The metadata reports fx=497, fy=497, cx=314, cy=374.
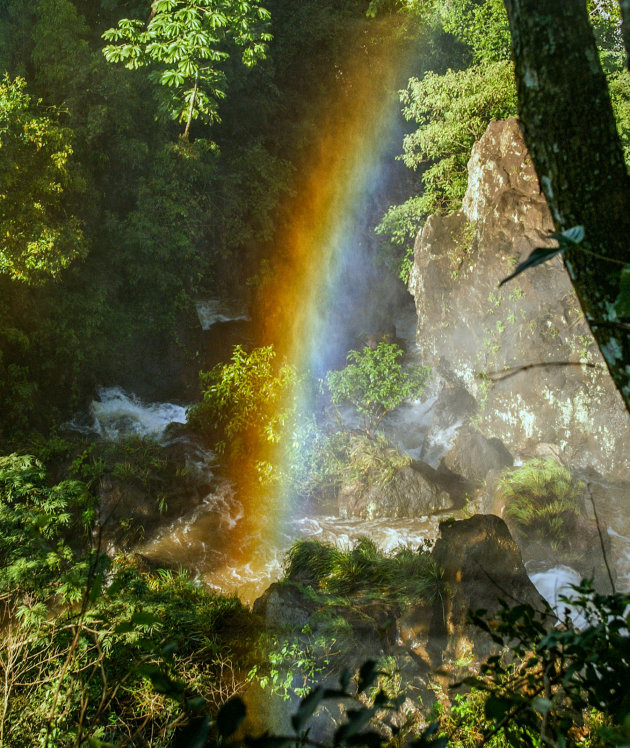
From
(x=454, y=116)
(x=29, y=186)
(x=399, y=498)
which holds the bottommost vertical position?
(x=399, y=498)

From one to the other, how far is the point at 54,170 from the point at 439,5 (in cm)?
1011

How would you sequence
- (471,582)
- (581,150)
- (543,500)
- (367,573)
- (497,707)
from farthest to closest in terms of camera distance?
1. (543,500)
2. (367,573)
3. (471,582)
4. (581,150)
5. (497,707)

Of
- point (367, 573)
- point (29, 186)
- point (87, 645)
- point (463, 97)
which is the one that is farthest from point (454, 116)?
point (87, 645)

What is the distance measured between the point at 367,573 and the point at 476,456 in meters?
4.23

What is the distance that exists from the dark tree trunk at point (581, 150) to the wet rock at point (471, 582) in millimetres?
3706

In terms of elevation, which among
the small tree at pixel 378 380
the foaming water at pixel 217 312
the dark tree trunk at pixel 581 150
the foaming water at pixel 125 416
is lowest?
the foaming water at pixel 125 416

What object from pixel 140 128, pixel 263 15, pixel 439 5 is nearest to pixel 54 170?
pixel 140 128

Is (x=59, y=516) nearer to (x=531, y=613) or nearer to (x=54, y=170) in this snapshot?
(x=531, y=613)

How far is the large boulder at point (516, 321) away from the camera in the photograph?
8.44 m

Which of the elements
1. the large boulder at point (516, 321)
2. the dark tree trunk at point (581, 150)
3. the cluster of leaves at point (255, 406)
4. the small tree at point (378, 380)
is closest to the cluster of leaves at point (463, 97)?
the large boulder at point (516, 321)

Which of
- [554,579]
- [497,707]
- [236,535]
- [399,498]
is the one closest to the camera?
[497,707]

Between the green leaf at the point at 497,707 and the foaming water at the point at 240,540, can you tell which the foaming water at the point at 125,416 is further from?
the green leaf at the point at 497,707

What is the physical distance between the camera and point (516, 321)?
9258 mm

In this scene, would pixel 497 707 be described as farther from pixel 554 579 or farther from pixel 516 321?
pixel 516 321
